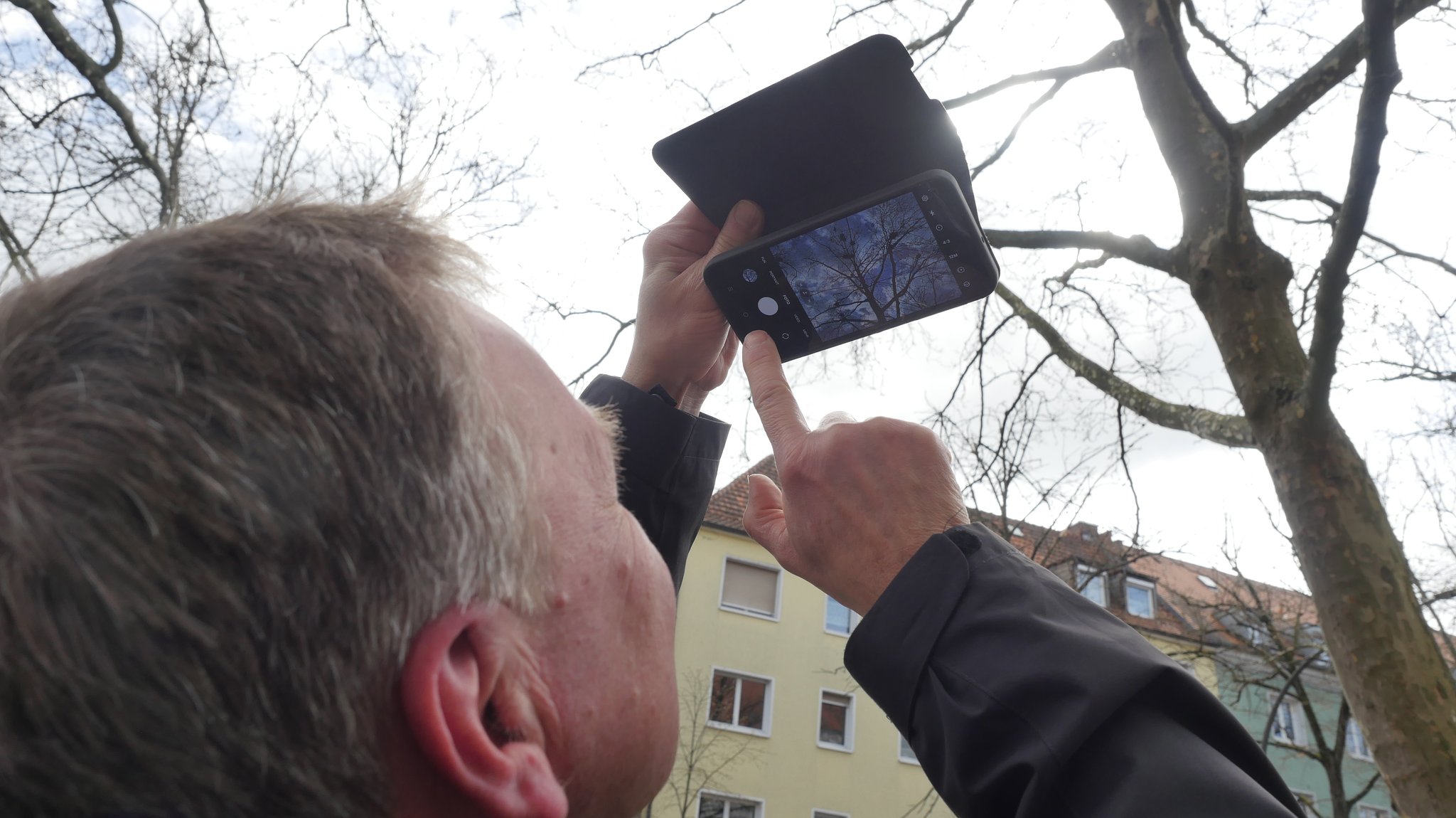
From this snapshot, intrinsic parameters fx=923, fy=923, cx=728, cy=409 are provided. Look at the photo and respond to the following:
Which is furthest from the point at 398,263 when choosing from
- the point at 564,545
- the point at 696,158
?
the point at 696,158

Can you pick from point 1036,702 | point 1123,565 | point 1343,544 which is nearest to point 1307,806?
point 1343,544

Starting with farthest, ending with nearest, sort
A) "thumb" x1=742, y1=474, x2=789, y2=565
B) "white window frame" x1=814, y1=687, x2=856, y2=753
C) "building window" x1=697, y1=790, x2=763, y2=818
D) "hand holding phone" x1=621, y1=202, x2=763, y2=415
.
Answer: "white window frame" x1=814, y1=687, x2=856, y2=753, "building window" x1=697, y1=790, x2=763, y2=818, "hand holding phone" x1=621, y1=202, x2=763, y2=415, "thumb" x1=742, y1=474, x2=789, y2=565

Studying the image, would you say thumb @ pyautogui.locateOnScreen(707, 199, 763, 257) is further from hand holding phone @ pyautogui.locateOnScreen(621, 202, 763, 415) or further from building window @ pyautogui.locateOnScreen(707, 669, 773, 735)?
building window @ pyautogui.locateOnScreen(707, 669, 773, 735)

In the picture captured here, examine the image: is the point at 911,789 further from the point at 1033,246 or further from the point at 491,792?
the point at 491,792

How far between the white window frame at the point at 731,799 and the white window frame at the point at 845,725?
2.00 metres

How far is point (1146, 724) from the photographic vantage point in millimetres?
988

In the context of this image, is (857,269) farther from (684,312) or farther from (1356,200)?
(1356,200)

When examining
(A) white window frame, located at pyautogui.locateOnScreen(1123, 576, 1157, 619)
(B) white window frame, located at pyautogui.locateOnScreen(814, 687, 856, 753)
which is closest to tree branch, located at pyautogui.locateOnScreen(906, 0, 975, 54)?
(B) white window frame, located at pyautogui.locateOnScreen(814, 687, 856, 753)

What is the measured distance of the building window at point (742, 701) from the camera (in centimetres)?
2177

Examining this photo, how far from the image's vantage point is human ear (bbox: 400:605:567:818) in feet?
2.60

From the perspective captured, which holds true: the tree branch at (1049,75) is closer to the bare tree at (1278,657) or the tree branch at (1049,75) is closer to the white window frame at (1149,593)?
the bare tree at (1278,657)

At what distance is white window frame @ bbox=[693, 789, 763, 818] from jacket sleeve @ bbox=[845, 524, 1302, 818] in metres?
21.1

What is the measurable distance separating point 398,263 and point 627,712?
56 centimetres

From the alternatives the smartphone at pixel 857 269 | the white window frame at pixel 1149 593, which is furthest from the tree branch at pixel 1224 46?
the white window frame at pixel 1149 593
